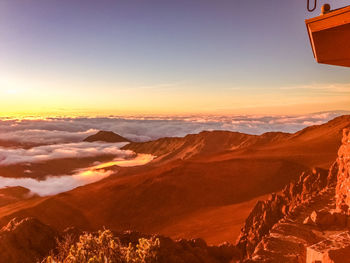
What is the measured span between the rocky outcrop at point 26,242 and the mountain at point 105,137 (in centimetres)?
13282

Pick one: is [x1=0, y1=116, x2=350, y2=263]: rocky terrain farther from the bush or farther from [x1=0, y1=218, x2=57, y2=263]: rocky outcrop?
the bush

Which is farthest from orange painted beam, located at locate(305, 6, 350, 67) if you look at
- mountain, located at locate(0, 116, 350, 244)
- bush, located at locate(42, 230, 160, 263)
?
mountain, located at locate(0, 116, 350, 244)

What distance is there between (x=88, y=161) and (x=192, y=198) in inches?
3551

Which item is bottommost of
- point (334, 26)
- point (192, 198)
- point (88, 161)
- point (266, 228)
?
point (88, 161)

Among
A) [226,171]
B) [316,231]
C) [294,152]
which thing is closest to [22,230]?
[316,231]

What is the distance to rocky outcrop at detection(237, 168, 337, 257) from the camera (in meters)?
9.26

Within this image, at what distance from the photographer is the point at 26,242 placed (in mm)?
8547

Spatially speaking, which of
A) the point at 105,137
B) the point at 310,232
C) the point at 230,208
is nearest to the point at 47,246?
the point at 310,232

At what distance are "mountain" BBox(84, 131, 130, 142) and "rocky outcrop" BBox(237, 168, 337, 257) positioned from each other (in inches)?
5213

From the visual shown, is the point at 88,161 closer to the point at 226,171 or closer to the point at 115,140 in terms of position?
the point at 115,140

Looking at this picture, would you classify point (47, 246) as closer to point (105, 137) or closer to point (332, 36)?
point (332, 36)

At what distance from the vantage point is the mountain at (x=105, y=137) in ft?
462

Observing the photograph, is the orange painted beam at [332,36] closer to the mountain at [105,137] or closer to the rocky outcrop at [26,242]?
the rocky outcrop at [26,242]

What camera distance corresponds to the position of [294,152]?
27172mm
